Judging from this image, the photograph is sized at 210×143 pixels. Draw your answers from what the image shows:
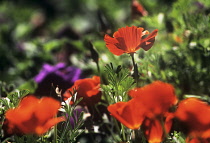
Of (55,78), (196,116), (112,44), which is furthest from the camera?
(55,78)

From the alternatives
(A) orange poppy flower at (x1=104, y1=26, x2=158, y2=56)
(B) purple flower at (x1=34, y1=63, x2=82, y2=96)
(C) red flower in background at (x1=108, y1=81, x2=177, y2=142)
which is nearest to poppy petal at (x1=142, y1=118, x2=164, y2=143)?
(C) red flower in background at (x1=108, y1=81, x2=177, y2=142)

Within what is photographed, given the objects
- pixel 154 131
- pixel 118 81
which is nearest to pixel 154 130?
pixel 154 131

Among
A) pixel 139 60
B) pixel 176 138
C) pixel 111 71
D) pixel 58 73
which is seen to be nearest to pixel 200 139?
pixel 176 138

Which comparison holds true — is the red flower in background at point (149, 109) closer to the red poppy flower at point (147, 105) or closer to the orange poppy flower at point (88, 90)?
the red poppy flower at point (147, 105)

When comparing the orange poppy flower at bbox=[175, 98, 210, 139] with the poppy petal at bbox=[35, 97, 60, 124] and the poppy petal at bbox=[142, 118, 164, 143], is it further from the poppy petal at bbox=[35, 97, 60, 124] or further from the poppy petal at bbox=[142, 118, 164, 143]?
the poppy petal at bbox=[35, 97, 60, 124]

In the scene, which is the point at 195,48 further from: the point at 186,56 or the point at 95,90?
the point at 95,90

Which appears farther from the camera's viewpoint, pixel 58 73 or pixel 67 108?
pixel 58 73

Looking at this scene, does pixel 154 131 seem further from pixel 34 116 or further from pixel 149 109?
pixel 34 116
